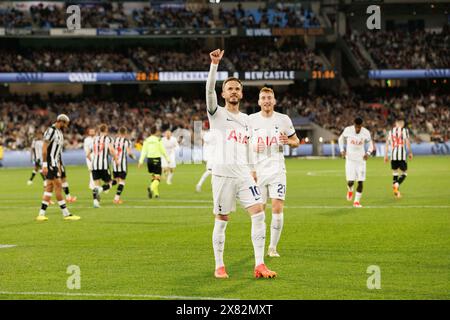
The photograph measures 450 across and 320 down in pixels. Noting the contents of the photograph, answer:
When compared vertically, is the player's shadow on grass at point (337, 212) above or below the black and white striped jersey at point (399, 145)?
below

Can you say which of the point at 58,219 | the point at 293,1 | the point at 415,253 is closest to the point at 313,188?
the point at 58,219

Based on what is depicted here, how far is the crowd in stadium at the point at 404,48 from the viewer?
75125 millimetres

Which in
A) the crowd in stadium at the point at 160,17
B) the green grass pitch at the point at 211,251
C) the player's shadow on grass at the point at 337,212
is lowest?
the player's shadow on grass at the point at 337,212

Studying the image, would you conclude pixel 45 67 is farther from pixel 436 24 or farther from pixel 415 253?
pixel 415 253

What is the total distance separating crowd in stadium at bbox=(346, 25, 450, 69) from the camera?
75.1 meters

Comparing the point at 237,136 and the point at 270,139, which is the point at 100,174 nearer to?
the point at 270,139

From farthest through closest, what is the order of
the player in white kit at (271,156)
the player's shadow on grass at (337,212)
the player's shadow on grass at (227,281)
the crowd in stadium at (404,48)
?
the crowd in stadium at (404,48) < the player's shadow on grass at (337,212) < the player in white kit at (271,156) < the player's shadow on grass at (227,281)

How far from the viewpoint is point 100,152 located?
1040 inches

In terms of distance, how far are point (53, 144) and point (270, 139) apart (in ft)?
27.3

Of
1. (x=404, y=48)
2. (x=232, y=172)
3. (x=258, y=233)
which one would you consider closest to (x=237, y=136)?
(x=232, y=172)

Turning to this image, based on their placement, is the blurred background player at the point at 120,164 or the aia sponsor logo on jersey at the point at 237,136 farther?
the blurred background player at the point at 120,164

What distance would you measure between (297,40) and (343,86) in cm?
622

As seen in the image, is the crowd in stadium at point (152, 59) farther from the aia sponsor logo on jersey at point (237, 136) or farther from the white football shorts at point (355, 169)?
the aia sponsor logo on jersey at point (237, 136)

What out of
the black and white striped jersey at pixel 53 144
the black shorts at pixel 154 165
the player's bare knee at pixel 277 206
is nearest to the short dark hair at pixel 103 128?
the black shorts at pixel 154 165
